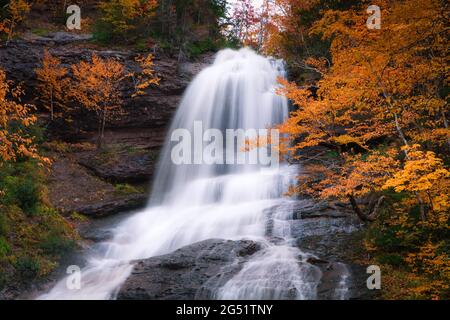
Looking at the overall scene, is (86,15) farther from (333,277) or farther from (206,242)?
(333,277)

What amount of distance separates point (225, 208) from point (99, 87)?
30.3 ft

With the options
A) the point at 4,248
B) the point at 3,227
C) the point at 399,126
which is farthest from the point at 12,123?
the point at 399,126

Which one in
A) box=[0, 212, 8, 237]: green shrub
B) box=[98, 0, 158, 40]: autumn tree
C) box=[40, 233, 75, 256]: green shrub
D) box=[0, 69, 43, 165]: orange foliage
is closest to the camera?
box=[0, 69, 43, 165]: orange foliage

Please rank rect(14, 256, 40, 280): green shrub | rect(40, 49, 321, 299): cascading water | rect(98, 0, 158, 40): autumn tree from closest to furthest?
1. rect(40, 49, 321, 299): cascading water
2. rect(14, 256, 40, 280): green shrub
3. rect(98, 0, 158, 40): autumn tree

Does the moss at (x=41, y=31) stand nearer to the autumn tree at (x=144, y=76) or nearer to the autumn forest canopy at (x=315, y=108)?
the autumn forest canopy at (x=315, y=108)

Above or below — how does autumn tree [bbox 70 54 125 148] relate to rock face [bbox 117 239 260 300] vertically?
above

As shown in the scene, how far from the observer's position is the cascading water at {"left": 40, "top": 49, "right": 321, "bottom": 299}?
800 centimetres

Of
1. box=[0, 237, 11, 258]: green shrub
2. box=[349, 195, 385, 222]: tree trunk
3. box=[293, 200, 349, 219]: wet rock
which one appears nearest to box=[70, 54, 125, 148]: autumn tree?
box=[0, 237, 11, 258]: green shrub

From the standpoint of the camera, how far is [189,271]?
8.46 metres

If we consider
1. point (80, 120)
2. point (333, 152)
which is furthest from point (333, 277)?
point (80, 120)

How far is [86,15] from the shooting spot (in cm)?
2489

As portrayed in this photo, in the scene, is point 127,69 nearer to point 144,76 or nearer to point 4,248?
point 144,76

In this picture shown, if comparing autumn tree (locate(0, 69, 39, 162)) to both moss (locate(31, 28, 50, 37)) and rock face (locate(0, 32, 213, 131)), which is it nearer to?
rock face (locate(0, 32, 213, 131))

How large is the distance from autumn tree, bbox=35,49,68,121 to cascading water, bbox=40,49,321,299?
5820mm
